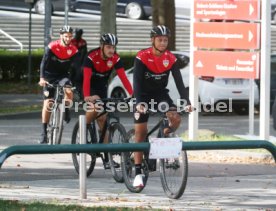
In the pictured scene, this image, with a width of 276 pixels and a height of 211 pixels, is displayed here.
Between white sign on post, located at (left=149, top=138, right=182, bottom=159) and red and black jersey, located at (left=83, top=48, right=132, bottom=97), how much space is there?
4238mm

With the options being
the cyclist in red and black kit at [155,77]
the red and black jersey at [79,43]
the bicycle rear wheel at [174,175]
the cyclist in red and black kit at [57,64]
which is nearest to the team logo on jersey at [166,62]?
the cyclist in red and black kit at [155,77]

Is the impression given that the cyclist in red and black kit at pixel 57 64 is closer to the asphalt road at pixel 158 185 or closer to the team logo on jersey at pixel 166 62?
the asphalt road at pixel 158 185

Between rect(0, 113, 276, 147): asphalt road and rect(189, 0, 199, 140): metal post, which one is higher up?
rect(189, 0, 199, 140): metal post

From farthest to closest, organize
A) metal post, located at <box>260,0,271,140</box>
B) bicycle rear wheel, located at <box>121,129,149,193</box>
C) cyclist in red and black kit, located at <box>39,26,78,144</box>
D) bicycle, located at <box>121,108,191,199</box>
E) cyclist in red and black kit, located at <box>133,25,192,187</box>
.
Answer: metal post, located at <box>260,0,271,140</box>, cyclist in red and black kit, located at <box>39,26,78,144</box>, bicycle rear wheel, located at <box>121,129,149,193</box>, cyclist in red and black kit, located at <box>133,25,192,187</box>, bicycle, located at <box>121,108,191,199</box>

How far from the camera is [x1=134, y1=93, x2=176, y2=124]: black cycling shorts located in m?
12.2

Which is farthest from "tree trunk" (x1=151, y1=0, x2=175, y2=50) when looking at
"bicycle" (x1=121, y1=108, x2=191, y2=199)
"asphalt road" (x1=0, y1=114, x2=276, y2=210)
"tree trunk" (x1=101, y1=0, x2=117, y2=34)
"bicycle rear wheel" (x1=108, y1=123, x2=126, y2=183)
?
"bicycle" (x1=121, y1=108, x2=191, y2=199)

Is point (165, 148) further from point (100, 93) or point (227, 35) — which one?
point (227, 35)

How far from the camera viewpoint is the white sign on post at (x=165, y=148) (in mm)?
8953

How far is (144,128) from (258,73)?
548 cm

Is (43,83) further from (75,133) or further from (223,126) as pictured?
(223,126)

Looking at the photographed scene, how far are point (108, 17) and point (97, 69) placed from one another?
1376cm

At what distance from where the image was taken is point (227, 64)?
18.0 metres

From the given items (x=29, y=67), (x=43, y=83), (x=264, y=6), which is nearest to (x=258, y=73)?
(x=264, y=6)

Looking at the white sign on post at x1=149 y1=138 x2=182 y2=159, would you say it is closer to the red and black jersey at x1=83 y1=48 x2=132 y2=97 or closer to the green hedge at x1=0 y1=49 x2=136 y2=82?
the red and black jersey at x1=83 y1=48 x2=132 y2=97
